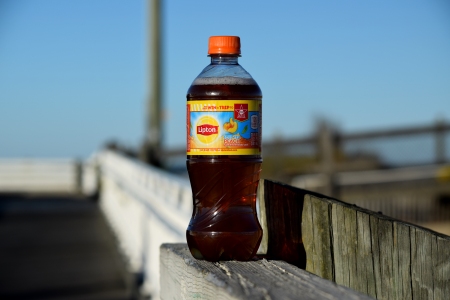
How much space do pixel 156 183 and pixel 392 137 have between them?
610 centimetres

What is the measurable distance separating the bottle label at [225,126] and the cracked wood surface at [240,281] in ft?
1.26

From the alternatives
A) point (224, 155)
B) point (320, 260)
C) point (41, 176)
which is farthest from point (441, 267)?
point (41, 176)

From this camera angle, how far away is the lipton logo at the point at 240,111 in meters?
2.91

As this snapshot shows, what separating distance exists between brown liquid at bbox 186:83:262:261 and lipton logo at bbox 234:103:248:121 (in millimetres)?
39

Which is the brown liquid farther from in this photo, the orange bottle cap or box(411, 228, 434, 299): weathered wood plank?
box(411, 228, 434, 299): weathered wood plank

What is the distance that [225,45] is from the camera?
3.03 m

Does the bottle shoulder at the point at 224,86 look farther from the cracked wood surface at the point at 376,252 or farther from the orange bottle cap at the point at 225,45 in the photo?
the cracked wood surface at the point at 376,252

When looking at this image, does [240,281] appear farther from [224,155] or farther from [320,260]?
[224,155]

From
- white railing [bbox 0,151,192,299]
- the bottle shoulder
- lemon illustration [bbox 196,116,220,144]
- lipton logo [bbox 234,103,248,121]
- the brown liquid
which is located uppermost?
the bottle shoulder

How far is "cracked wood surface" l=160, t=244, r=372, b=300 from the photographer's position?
88.0 inches

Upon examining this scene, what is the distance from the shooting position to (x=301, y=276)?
2471 mm

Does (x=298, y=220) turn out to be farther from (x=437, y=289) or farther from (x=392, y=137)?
(x=392, y=137)

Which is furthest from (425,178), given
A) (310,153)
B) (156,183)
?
(156,183)

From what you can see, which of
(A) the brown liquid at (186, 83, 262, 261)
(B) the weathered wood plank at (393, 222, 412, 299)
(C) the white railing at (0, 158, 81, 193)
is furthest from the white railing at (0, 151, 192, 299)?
(C) the white railing at (0, 158, 81, 193)
